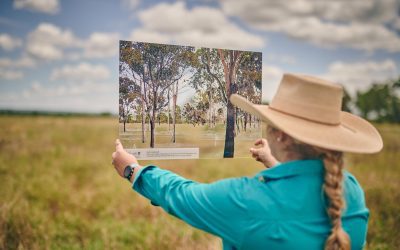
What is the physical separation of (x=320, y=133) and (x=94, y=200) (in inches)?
246

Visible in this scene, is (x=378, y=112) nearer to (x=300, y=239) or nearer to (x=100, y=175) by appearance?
(x=100, y=175)

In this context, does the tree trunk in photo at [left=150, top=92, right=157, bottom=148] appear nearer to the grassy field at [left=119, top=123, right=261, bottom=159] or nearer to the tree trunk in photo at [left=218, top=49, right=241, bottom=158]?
the grassy field at [left=119, top=123, right=261, bottom=159]

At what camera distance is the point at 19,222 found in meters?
4.94

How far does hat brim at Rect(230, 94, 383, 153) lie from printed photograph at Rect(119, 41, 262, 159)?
711 millimetres

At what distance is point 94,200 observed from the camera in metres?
7.09

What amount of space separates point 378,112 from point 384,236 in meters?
17.9

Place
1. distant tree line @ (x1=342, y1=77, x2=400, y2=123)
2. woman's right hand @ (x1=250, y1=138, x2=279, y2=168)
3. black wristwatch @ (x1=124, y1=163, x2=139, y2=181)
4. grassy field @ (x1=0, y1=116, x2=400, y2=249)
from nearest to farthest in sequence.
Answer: black wristwatch @ (x1=124, y1=163, x2=139, y2=181) → woman's right hand @ (x1=250, y1=138, x2=279, y2=168) → grassy field @ (x1=0, y1=116, x2=400, y2=249) → distant tree line @ (x1=342, y1=77, x2=400, y2=123)

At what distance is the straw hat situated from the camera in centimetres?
137

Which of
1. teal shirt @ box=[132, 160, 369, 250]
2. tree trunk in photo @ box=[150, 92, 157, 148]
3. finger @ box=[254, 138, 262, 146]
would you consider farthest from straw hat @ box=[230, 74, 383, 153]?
tree trunk in photo @ box=[150, 92, 157, 148]

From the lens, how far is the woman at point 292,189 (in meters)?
1.27

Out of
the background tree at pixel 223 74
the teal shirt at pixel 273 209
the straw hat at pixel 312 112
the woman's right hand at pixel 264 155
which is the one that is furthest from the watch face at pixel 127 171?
the background tree at pixel 223 74

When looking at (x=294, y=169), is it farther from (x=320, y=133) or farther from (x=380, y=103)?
(x=380, y=103)

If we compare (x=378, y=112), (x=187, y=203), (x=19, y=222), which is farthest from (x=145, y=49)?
(x=378, y=112)

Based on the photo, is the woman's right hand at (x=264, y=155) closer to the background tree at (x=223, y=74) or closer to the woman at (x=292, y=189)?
→ the background tree at (x=223, y=74)
